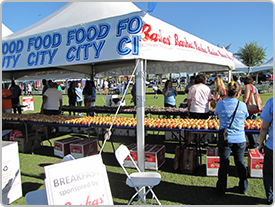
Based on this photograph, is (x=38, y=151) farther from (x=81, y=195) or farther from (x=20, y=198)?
(x=81, y=195)

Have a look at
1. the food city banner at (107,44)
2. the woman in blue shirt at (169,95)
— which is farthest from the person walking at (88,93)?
the food city banner at (107,44)

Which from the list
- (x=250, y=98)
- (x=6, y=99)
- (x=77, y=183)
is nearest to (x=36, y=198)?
(x=77, y=183)

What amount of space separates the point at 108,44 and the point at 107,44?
19 millimetres

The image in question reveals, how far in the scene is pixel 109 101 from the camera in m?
11.7

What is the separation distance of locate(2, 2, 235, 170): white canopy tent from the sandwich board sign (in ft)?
4.02

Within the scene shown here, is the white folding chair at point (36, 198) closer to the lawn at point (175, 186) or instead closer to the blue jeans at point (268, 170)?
the lawn at point (175, 186)

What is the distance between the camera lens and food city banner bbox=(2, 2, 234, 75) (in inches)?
114

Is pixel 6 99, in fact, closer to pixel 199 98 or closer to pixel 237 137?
pixel 199 98

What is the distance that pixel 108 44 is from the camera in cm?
306

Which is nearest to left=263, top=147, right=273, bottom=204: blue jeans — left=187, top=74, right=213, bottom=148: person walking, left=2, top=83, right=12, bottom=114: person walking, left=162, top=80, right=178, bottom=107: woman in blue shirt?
left=187, top=74, right=213, bottom=148: person walking

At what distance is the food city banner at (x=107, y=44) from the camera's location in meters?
2.90

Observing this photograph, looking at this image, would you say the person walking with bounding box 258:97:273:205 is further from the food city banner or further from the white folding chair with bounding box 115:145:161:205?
the food city banner

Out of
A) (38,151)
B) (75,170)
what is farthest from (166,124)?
(38,151)

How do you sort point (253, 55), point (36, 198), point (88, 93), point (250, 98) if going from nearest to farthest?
point (36, 198) → point (250, 98) → point (88, 93) → point (253, 55)
